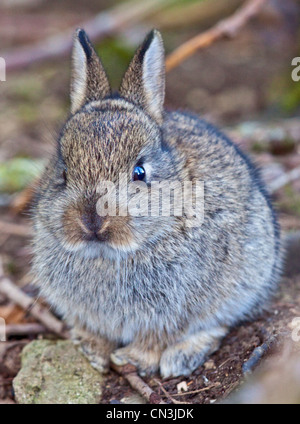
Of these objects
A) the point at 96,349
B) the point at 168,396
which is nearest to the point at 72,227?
the point at 96,349

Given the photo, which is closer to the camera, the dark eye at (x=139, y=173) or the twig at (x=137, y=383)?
the dark eye at (x=139, y=173)

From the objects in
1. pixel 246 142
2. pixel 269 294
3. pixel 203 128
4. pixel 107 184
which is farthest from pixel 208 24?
pixel 107 184

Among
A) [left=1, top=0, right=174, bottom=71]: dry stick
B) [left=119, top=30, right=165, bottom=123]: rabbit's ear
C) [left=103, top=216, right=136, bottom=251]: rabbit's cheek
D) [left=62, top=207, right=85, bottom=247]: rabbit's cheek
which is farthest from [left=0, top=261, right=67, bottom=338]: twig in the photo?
[left=1, top=0, right=174, bottom=71]: dry stick

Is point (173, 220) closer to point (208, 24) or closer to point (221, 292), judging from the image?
point (221, 292)

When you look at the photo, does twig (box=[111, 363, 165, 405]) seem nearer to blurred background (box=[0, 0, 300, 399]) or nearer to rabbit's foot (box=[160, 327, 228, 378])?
rabbit's foot (box=[160, 327, 228, 378])

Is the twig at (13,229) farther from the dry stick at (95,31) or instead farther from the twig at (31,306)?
the dry stick at (95,31)

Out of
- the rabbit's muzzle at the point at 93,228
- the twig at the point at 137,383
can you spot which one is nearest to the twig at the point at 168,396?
the twig at the point at 137,383

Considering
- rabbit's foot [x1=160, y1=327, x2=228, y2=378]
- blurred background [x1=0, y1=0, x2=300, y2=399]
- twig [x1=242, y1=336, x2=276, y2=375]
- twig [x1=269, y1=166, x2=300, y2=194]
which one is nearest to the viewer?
twig [x1=242, y1=336, x2=276, y2=375]

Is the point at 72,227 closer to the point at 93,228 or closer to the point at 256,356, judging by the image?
the point at 93,228
